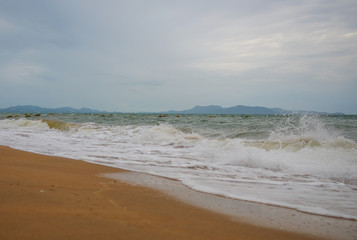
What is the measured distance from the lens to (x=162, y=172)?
4.93 metres

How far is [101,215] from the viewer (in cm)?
228

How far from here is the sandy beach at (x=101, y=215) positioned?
1.94 meters

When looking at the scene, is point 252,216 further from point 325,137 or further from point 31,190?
point 325,137

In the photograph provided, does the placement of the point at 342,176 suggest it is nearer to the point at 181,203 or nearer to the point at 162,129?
the point at 181,203

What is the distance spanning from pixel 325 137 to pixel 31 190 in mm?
10264

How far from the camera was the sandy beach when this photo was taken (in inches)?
76.5

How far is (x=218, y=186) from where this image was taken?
13.1ft

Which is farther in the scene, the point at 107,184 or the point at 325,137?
the point at 325,137

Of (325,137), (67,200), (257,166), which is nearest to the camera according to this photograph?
(67,200)

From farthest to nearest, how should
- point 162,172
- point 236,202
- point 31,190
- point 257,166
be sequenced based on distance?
point 257,166 < point 162,172 < point 236,202 < point 31,190

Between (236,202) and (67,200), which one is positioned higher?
(67,200)

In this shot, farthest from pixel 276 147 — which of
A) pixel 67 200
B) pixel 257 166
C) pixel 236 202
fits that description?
pixel 67 200

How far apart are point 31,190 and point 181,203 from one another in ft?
5.64

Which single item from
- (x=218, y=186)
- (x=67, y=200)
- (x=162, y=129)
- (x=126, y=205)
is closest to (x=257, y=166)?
(x=218, y=186)
